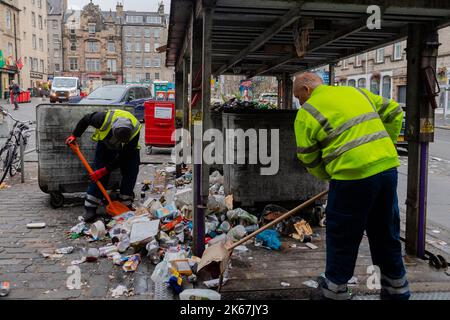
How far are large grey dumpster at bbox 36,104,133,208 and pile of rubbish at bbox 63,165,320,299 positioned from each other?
1.09m

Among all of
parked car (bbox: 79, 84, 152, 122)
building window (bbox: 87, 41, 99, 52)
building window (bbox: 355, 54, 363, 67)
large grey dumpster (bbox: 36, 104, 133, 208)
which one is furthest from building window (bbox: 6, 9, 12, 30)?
large grey dumpster (bbox: 36, 104, 133, 208)

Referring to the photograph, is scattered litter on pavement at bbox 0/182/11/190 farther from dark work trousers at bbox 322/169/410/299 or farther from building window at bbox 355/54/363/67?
building window at bbox 355/54/363/67

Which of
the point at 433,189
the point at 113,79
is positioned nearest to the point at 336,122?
the point at 433,189

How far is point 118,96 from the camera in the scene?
17.6 metres

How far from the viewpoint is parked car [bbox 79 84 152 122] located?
55.3 ft

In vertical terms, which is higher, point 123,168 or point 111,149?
point 111,149

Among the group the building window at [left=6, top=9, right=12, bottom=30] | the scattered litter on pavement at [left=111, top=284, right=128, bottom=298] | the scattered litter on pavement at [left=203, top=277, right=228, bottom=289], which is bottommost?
the scattered litter on pavement at [left=111, top=284, right=128, bottom=298]

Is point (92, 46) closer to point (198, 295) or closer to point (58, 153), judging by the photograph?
point (58, 153)

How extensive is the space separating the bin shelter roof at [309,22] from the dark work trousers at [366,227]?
1666 mm

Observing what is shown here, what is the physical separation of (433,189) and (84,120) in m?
6.58

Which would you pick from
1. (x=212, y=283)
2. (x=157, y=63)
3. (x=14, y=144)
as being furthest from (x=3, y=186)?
(x=157, y=63)

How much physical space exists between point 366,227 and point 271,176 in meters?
2.53

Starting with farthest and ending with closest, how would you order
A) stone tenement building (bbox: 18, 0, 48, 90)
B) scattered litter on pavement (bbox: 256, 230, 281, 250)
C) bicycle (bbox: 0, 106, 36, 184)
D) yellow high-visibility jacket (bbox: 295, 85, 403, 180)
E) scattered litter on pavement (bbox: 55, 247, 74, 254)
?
stone tenement building (bbox: 18, 0, 48, 90) → bicycle (bbox: 0, 106, 36, 184) → scattered litter on pavement (bbox: 256, 230, 281, 250) → scattered litter on pavement (bbox: 55, 247, 74, 254) → yellow high-visibility jacket (bbox: 295, 85, 403, 180)
